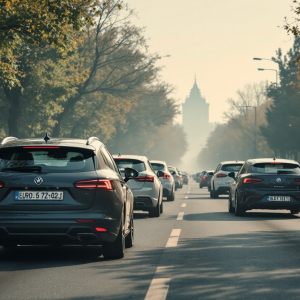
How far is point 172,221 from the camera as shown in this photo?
597 inches

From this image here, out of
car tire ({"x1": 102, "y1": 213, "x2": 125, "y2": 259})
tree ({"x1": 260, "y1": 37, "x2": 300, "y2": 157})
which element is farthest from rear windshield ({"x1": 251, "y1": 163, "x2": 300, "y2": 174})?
tree ({"x1": 260, "y1": 37, "x2": 300, "y2": 157})

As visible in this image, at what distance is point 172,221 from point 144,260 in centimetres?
668

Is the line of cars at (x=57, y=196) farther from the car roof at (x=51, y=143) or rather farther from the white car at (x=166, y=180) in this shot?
the white car at (x=166, y=180)

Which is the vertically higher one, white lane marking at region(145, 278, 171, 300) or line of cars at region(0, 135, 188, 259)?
line of cars at region(0, 135, 188, 259)

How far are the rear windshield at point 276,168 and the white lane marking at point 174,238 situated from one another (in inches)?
190

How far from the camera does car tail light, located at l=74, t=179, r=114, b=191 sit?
8.06 metres

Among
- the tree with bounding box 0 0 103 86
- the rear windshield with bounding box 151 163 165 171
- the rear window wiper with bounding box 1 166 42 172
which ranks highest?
the tree with bounding box 0 0 103 86

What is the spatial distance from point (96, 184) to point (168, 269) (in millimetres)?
1347

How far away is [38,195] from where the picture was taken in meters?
8.01

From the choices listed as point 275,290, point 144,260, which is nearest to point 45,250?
point 144,260

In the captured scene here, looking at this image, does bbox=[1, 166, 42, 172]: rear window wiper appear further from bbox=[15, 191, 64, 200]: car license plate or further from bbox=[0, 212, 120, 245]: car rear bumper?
bbox=[0, 212, 120, 245]: car rear bumper

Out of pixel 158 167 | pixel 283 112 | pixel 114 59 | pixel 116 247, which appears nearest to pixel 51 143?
pixel 116 247

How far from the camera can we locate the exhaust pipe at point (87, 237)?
8039 mm

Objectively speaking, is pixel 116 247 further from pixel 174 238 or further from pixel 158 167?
pixel 158 167
